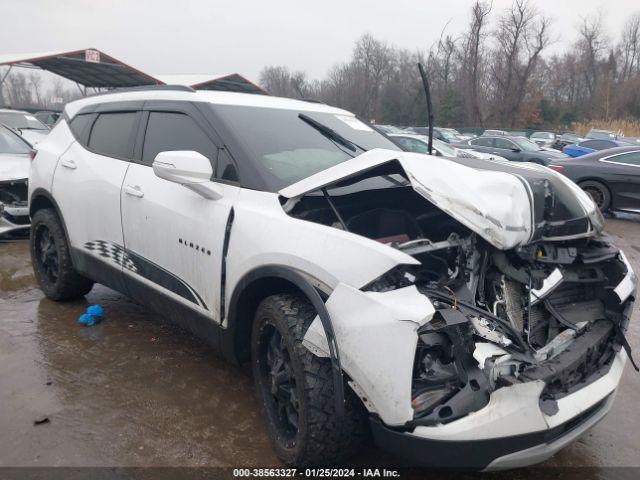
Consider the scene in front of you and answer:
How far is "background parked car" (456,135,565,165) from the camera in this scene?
17.0 metres

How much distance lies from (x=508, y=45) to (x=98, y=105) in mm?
51858

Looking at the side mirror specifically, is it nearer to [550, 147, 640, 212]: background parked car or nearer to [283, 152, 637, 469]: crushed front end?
[283, 152, 637, 469]: crushed front end

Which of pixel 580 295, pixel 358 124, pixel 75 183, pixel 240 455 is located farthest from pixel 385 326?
pixel 75 183

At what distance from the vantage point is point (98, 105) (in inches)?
167

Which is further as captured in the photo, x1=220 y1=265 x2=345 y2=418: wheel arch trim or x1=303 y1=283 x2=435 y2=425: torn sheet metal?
x1=220 y1=265 x2=345 y2=418: wheel arch trim

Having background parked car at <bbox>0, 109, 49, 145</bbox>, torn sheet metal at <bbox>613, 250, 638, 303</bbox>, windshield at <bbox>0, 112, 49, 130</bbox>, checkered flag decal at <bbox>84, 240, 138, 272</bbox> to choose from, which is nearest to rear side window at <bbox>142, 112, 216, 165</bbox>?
checkered flag decal at <bbox>84, 240, 138, 272</bbox>

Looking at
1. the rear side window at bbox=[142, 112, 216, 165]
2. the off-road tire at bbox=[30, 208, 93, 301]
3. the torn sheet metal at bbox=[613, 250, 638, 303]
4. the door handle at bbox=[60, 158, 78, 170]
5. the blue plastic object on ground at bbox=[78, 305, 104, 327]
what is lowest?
the blue plastic object on ground at bbox=[78, 305, 104, 327]

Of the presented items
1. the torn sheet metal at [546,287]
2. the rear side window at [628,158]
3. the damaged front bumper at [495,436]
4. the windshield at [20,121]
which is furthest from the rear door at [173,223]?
the windshield at [20,121]

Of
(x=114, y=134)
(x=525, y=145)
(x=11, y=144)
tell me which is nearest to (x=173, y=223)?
(x=114, y=134)

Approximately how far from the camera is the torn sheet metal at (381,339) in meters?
1.96

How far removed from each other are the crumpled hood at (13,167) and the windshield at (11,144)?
268 mm

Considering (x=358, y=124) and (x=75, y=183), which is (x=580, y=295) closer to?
(x=358, y=124)

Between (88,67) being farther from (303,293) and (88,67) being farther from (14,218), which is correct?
(303,293)

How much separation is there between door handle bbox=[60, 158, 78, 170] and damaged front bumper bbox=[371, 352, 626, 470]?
324 cm
